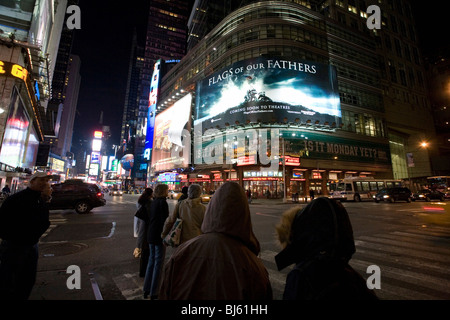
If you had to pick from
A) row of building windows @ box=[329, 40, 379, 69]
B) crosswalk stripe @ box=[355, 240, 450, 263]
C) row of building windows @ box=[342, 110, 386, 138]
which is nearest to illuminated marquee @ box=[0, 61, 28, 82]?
crosswalk stripe @ box=[355, 240, 450, 263]

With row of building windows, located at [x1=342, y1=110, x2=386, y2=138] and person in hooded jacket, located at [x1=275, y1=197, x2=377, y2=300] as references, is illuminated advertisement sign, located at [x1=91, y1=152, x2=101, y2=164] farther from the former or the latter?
person in hooded jacket, located at [x1=275, y1=197, x2=377, y2=300]

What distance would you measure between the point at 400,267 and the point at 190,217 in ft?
16.3

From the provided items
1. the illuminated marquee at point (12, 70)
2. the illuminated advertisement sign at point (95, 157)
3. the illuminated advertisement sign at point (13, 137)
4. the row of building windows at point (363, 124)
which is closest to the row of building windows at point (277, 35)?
the row of building windows at point (363, 124)

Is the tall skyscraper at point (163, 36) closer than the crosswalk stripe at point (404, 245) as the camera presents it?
No

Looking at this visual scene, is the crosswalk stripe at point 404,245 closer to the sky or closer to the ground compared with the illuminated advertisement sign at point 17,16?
closer to the ground

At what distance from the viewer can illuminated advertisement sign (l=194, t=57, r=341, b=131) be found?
118 ft

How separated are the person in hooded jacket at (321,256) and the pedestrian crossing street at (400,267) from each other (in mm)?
2551

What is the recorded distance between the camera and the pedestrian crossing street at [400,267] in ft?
11.8

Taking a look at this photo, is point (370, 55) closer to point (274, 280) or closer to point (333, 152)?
point (333, 152)

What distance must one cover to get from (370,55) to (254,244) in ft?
215

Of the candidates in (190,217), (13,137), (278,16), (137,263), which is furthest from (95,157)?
(190,217)

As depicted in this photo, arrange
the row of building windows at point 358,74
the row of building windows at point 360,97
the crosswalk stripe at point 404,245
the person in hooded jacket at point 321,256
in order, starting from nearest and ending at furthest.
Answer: the person in hooded jacket at point 321,256
the crosswalk stripe at point 404,245
the row of building windows at point 360,97
the row of building windows at point 358,74

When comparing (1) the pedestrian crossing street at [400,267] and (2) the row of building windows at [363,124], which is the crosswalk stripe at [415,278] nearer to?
(1) the pedestrian crossing street at [400,267]
